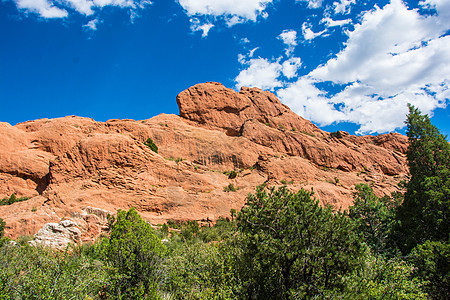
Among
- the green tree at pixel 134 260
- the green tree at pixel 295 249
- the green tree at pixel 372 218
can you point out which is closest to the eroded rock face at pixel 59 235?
the green tree at pixel 134 260

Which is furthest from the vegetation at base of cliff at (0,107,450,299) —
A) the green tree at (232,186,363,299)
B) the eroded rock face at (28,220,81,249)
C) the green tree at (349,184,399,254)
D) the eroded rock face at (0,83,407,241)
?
the eroded rock face at (0,83,407,241)

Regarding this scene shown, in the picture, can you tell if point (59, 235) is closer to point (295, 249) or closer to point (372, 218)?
point (295, 249)

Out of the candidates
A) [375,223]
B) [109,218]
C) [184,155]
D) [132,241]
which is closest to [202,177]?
[184,155]

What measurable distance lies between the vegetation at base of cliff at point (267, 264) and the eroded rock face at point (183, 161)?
11474 millimetres

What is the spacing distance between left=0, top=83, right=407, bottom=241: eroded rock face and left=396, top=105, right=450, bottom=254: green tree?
21496 millimetres

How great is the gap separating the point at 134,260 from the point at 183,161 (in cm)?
3253

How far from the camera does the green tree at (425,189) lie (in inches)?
634

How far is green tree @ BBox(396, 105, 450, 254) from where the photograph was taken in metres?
16.1

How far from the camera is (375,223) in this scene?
71.4 ft

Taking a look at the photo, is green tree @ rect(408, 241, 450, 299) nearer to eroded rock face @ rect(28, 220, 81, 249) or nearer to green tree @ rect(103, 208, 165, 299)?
green tree @ rect(103, 208, 165, 299)

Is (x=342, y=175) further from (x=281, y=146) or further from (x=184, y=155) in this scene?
(x=184, y=155)

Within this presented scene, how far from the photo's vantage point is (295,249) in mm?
8797

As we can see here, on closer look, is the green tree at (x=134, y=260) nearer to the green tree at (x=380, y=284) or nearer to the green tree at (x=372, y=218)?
the green tree at (x=380, y=284)

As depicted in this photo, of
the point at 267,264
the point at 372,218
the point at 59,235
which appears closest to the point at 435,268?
the point at 372,218
